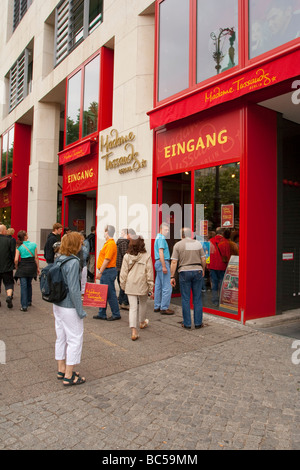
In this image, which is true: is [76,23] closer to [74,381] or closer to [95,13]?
[95,13]

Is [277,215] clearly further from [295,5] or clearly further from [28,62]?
[28,62]

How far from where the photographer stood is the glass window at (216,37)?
21.0ft

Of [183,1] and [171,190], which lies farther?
[171,190]

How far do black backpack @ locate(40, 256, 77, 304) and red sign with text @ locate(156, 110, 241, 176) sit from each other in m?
4.24

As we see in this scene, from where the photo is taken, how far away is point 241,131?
632cm

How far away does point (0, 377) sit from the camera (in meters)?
3.93

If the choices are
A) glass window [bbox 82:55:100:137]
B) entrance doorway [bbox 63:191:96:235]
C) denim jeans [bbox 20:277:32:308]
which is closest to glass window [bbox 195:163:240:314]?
denim jeans [bbox 20:277:32:308]

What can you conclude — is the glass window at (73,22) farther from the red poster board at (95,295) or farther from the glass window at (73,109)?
the red poster board at (95,295)

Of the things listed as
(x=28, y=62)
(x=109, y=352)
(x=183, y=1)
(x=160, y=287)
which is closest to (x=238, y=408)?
(x=109, y=352)

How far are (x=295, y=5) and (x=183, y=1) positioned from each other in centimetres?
312

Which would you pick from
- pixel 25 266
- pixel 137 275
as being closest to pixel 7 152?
pixel 25 266

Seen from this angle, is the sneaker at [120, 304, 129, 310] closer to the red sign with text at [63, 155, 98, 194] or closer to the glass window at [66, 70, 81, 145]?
the red sign with text at [63, 155, 98, 194]

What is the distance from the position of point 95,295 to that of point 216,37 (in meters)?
5.59

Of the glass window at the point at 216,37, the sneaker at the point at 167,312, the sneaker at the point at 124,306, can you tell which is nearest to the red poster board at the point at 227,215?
the sneaker at the point at 167,312
